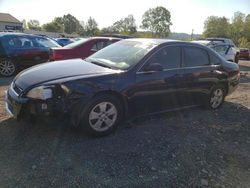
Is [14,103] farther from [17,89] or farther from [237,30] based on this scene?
[237,30]

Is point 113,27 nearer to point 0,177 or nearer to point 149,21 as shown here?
point 149,21

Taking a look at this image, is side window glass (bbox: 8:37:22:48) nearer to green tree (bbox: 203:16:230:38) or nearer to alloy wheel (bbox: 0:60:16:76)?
alloy wheel (bbox: 0:60:16:76)

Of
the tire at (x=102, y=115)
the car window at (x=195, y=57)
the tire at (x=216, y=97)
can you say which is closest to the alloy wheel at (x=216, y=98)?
the tire at (x=216, y=97)

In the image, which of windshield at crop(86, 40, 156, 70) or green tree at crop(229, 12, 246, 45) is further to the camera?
green tree at crop(229, 12, 246, 45)

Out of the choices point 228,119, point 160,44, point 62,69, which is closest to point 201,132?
point 228,119

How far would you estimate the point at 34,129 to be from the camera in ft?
14.5

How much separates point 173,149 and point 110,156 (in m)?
0.98

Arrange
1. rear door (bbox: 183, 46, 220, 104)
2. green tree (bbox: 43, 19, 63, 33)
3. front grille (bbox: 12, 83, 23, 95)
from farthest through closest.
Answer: green tree (bbox: 43, 19, 63, 33) < rear door (bbox: 183, 46, 220, 104) < front grille (bbox: 12, 83, 23, 95)

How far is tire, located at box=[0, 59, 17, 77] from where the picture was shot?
9.32 meters

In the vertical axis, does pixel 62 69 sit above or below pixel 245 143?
above

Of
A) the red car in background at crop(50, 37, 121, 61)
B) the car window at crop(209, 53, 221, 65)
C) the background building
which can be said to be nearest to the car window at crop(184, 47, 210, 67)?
the car window at crop(209, 53, 221, 65)

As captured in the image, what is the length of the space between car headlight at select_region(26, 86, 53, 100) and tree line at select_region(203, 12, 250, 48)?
6958 centimetres

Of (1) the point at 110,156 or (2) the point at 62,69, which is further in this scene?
(2) the point at 62,69

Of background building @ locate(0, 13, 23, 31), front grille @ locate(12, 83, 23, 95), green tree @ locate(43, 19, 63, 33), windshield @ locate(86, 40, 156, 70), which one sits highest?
windshield @ locate(86, 40, 156, 70)
